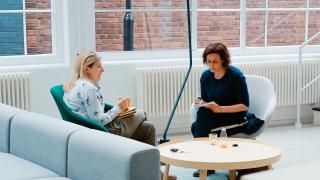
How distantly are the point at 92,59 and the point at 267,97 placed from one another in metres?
1.61

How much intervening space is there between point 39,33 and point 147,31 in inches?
46.9

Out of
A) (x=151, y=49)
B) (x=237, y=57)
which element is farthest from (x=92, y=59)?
Answer: (x=237, y=57)

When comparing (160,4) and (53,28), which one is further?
(160,4)

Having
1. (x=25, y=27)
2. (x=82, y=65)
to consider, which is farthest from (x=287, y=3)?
(x=82, y=65)

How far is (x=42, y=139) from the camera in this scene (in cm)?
354

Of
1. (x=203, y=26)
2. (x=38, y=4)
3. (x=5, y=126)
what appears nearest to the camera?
(x=5, y=126)

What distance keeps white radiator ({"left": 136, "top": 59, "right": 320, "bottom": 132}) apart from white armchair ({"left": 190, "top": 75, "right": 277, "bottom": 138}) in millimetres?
1193

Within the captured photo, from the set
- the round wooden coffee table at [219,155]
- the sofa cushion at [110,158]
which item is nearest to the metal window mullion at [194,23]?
the round wooden coffee table at [219,155]

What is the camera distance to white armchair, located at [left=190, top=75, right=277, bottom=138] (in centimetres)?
509

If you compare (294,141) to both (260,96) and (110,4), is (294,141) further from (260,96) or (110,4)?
(110,4)

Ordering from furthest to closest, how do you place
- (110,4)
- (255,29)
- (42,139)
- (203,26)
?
→ (255,29) → (203,26) → (110,4) → (42,139)

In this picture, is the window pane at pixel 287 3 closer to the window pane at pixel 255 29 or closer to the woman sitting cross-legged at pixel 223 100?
the window pane at pixel 255 29

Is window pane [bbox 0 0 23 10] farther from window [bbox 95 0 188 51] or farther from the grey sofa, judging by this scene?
the grey sofa

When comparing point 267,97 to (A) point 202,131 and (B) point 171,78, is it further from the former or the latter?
(B) point 171,78
